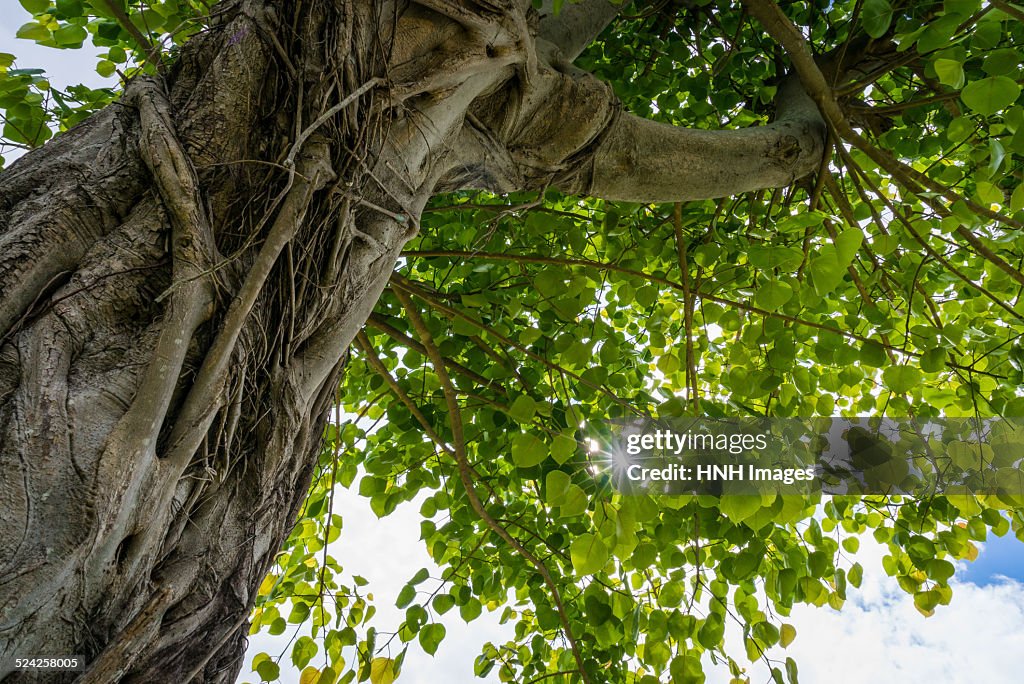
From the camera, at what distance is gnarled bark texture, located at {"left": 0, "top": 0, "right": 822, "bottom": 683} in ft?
2.35

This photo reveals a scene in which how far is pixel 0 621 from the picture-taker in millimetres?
632

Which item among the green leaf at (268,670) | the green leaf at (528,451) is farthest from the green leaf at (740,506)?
the green leaf at (268,670)

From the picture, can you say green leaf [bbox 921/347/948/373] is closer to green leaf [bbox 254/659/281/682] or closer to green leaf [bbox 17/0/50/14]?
green leaf [bbox 254/659/281/682]

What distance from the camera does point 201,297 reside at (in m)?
0.88

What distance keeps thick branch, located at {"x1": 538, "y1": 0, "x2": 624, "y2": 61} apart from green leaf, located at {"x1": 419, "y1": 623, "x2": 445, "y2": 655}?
1.91m

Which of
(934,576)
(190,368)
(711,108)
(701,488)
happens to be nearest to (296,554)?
(701,488)

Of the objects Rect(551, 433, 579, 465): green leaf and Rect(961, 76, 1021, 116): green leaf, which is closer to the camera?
Rect(961, 76, 1021, 116): green leaf

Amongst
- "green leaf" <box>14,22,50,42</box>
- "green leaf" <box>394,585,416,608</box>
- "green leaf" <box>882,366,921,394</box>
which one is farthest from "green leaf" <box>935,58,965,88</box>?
"green leaf" <box>14,22,50,42</box>

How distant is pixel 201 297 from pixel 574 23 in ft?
5.76

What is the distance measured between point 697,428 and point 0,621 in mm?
1386

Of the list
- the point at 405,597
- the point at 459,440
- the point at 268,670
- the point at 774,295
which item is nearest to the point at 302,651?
the point at 268,670

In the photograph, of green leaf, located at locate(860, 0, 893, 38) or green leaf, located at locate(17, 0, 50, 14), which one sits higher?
green leaf, located at locate(860, 0, 893, 38)

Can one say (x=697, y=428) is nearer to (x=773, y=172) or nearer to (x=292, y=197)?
(x=773, y=172)

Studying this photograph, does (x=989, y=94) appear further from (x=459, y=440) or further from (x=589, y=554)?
(x=459, y=440)
